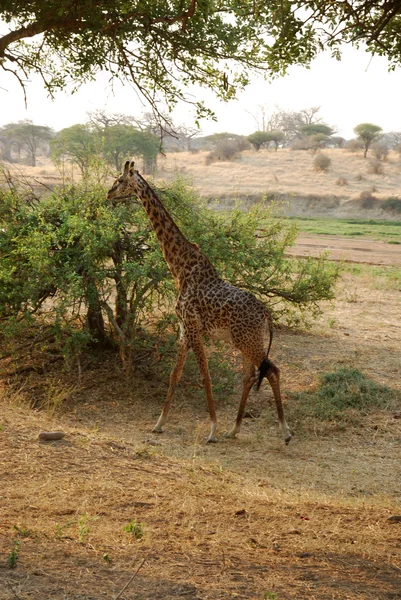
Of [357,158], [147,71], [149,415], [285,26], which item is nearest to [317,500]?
[149,415]

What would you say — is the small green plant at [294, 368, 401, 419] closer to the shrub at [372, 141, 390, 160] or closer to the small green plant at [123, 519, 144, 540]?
the small green plant at [123, 519, 144, 540]

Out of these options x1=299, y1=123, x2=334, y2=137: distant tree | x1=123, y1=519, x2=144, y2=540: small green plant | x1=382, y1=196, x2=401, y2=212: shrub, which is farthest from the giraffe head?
x1=299, y1=123, x2=334, y2=137: distant tree

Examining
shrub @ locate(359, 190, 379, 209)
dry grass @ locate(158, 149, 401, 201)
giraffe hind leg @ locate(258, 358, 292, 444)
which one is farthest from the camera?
dry grass @ locate(158, 149, 401, 201)

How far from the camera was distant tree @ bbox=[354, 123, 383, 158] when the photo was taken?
5213 centimetres

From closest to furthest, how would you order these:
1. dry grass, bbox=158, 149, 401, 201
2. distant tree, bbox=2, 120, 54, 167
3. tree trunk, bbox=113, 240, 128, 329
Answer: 1. tree trunk, bbox=113, 240, 128, 329
2. dry grass, bbox=158, 149, 401, 201
3. distant tree, bbox=2, 120, 54, 167

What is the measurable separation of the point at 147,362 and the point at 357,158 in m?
44.6

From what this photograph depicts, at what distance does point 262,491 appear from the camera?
20.2 ft

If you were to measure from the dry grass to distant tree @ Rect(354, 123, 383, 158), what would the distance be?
108 cm

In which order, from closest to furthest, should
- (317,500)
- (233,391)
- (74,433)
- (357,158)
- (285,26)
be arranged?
(317,500) → (285,26) → (74,433) → (233,391) → (357,158)

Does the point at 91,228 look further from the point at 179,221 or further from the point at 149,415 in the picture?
the point at 149,415

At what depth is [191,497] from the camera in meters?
5.48

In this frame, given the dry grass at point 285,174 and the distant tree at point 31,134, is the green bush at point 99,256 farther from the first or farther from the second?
the distant tree at point 31,134

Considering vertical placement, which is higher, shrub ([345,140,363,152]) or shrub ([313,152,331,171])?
shrub ([345,140,363,152])

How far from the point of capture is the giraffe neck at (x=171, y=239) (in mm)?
8086
